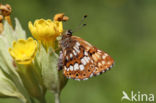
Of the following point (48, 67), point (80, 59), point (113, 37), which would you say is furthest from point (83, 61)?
point (113, 37)

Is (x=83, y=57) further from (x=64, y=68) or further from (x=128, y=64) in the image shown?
(x=128, y=64)

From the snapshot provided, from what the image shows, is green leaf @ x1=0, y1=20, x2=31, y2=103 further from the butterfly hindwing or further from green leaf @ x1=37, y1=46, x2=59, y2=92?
the butterfly hindwing

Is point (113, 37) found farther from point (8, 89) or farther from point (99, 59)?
point (8, 89)

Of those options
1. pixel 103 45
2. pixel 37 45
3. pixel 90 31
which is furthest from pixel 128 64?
pixel 37 45

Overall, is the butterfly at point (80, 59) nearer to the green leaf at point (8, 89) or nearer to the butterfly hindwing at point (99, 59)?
the butterfly hindwing at point (99, 59)

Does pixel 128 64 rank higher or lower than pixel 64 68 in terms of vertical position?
lower

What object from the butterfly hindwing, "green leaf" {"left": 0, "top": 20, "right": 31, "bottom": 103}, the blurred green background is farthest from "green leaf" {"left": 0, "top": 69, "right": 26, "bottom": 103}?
the blurred green background
